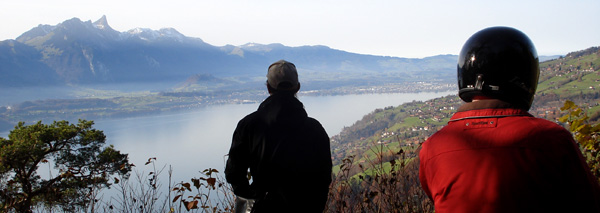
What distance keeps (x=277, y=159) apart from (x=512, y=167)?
4.28 feet

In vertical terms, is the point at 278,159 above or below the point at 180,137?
above

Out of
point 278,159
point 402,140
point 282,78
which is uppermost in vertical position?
point 282,78

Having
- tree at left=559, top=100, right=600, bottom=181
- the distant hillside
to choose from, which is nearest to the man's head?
tree at left=559, top=100, right=600, bottom=181

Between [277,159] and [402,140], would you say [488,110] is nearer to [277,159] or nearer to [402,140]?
[277,159]

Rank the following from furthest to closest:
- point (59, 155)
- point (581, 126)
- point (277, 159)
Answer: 1. point (59, 155)
2. point (581, 126)
3. point (277, 159)

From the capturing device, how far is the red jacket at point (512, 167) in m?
0.99

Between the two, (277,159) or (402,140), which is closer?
(277,159)

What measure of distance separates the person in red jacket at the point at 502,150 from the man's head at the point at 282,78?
1.20 m

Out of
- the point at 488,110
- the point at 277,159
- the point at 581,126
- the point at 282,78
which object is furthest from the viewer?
the point at 581,126

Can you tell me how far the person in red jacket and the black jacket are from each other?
0.98 metres

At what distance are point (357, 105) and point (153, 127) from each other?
50358 mm

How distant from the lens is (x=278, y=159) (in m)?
2.12

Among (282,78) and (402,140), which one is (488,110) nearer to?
(282,78)

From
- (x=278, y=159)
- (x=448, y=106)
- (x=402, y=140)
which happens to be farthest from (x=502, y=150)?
(x=448, y=106)
